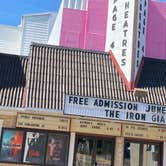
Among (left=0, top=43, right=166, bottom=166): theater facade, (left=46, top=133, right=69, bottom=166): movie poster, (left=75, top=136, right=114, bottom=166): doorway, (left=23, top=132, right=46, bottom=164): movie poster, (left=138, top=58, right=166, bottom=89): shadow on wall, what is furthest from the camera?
(left=138, top=58, right=166, bottom=89): shadow on wall

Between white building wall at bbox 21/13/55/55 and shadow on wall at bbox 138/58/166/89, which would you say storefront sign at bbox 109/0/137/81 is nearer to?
shadow on wall at bbox 138/58/166/89

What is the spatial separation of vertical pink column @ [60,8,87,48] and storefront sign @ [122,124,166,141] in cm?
940

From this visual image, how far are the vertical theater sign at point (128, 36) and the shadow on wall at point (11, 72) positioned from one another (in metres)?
4.51

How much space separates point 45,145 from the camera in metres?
16.5

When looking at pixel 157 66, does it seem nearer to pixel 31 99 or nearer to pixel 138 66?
pixel 138 66

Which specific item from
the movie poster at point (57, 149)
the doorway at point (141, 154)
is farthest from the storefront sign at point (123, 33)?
the movie poster at point (57, 149)

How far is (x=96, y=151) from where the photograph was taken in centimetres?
1700

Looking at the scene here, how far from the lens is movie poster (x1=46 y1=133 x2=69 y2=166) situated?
645 inches

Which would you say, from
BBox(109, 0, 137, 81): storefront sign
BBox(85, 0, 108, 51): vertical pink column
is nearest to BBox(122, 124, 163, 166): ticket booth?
BBox(109, 0, 137, 81): storefront sign

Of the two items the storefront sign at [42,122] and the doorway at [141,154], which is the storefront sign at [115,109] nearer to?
the storefront sign at [42,122]

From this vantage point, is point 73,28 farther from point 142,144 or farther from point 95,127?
point 142,144

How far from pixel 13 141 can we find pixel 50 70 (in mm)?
3537

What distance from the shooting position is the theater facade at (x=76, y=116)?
1565 cm

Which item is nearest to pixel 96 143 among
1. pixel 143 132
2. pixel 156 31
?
pixel 143 132
